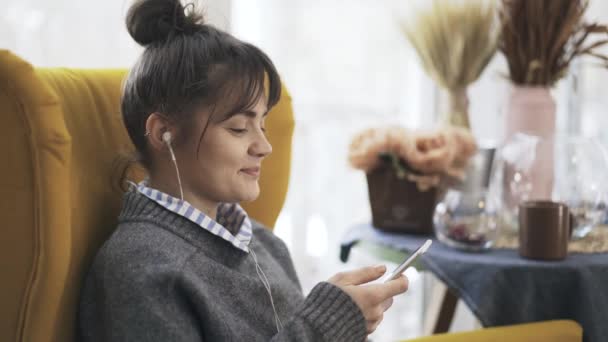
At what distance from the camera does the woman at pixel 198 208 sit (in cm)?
94

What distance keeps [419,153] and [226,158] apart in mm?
665

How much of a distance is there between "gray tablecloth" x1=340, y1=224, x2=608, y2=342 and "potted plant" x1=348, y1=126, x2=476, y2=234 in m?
0.27

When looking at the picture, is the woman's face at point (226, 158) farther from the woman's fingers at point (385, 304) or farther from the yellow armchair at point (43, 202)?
the woman's fingers at point (385, 304)

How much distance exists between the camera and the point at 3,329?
0.84 meters

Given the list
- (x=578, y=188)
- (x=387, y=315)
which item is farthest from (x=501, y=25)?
(x=387, y=315)

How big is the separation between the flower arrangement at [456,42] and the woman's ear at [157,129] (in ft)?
3.38

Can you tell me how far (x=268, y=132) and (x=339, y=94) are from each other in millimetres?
1139

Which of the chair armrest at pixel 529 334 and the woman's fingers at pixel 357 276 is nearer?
the woman's fingers at pixel 357 276

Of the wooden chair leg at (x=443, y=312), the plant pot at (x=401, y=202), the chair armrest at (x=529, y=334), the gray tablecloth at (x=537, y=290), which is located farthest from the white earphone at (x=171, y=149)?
the wooden chair leg at (x=443, y=312)

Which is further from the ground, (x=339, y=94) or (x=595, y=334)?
(x=339, y=94)

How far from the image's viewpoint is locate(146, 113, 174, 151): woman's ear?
1.03 m

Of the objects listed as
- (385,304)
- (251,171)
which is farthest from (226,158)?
(385,304)

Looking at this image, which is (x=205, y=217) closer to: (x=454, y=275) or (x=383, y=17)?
(x=454, y=275)

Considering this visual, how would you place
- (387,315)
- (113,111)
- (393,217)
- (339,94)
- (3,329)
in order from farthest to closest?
1. (387,315)
2. (339,94)
3. (393,217)
4. (113,111)
5. (3,329)
